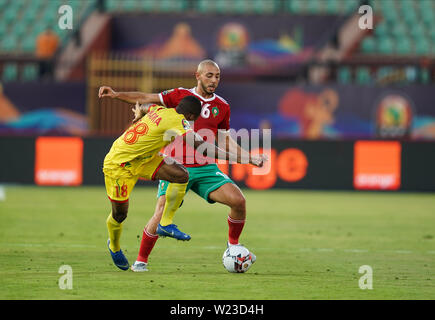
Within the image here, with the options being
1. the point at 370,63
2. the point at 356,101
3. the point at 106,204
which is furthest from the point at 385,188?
the point at 106,204

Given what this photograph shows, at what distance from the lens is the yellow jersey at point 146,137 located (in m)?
8.47

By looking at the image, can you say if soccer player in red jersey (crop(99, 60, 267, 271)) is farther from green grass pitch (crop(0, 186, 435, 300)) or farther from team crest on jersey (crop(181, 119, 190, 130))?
team crest on jersey (crop(181, 119, 190, 130))

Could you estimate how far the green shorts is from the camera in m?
9.19

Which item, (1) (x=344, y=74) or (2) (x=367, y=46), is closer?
(1) (x=344, y=74)

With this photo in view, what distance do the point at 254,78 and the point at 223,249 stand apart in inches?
656

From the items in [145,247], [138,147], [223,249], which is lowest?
[223,249]

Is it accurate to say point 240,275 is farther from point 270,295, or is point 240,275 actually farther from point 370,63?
point 370,63

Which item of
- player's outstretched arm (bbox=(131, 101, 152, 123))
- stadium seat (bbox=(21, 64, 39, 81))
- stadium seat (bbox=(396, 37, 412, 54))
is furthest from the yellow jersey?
stadium seat (bbox=(396, 37, 412, 54))

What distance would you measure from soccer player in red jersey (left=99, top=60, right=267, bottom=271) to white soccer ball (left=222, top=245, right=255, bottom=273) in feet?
1.07

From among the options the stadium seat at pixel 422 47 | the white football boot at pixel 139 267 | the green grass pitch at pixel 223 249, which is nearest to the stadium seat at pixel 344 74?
the stadium seat at pixel 422 47

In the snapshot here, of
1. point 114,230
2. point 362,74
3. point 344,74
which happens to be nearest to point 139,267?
point 114,230

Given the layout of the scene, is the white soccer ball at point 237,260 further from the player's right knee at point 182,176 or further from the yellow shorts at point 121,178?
the yellow shorts at point 121,178

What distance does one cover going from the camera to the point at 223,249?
10.9m

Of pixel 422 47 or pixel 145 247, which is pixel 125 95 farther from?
pixel 422 47
